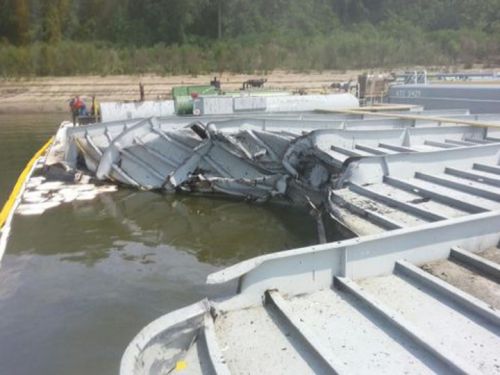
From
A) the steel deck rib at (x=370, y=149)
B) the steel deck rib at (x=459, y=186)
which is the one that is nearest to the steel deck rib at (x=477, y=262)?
the steel deck rib at (x=459, y=186)

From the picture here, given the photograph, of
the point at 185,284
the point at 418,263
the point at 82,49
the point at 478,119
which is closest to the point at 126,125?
the point at 185,284

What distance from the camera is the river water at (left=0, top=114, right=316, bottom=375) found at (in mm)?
3936

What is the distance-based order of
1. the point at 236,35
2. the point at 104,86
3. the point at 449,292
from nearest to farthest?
the point at 449,292, the point at 104,86, the point at 236,35

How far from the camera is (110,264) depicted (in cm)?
557

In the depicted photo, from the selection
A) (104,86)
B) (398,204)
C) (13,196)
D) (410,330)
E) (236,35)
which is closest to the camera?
(410,330)

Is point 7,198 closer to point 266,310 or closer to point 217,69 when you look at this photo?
point 266,310

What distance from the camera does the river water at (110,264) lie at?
3.94 meters

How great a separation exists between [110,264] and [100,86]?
900 inches

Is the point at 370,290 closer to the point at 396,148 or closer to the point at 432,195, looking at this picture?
the point at 432,195

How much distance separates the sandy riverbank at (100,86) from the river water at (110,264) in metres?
16.4

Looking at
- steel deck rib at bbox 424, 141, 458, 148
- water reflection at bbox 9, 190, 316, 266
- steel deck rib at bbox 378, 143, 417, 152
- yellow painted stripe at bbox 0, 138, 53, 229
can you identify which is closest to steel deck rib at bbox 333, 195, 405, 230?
water reflection at bbox 9, 190, 316, 266

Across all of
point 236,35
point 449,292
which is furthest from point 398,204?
point 236,35

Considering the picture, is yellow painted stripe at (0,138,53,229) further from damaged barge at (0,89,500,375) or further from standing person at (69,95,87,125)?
damaged barge at (0,89,500,375)

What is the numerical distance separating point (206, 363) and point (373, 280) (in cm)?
A: 130
